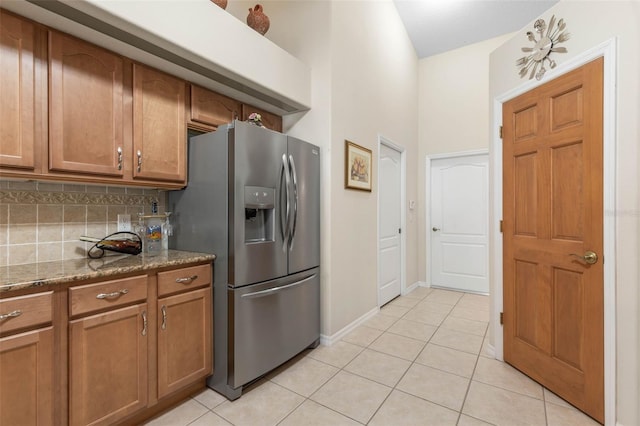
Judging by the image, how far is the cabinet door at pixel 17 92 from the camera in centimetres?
138

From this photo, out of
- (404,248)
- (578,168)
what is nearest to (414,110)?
(404,248)

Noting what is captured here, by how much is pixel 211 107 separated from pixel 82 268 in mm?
1404

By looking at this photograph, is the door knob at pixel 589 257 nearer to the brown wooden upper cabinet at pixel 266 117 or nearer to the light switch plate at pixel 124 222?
the brown wooden upper cabinet at pixel 266 117

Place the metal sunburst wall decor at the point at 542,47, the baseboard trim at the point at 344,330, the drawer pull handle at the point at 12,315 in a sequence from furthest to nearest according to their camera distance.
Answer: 1. the baseboard trim at the point at 344,330
2. the metal sunburst wall decor at the point at 542,47
3. the drawer pull handle at the point at 12,315

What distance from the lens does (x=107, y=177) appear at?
5.76ft

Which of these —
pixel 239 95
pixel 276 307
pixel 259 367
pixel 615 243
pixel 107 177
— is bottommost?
pixel 259 367

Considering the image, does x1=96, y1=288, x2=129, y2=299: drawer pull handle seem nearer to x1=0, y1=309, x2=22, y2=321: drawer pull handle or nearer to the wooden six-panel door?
x1=0, y1=309, x2=22, y2=321: drawer pull handle

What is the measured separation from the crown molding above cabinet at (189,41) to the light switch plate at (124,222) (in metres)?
1.07

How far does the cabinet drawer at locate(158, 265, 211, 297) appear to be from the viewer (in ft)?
5.68

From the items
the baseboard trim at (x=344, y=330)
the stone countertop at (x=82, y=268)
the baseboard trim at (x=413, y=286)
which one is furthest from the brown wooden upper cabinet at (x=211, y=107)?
the baseboard trim at (x=413, y=286)

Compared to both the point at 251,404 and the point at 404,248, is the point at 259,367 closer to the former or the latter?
the point at 251,404

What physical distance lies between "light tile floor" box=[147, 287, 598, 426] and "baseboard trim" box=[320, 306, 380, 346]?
0.15ft

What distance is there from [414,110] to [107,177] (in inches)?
171

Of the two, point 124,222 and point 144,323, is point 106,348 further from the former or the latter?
point 124,222
